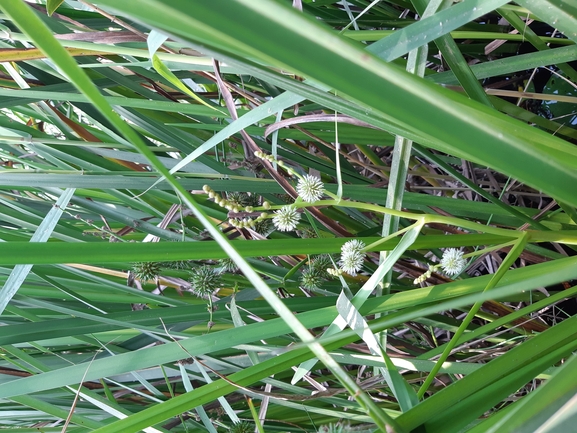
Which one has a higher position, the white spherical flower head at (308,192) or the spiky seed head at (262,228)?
the spiky seed head at (262,228)

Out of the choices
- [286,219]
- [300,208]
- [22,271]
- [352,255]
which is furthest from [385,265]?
[22,271]

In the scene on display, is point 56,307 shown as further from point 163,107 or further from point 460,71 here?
point 460,71

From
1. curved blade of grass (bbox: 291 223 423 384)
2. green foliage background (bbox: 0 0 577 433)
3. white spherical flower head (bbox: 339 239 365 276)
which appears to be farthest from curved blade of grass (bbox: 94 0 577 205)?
white spherical flower head (bbox: 339 239 365 276)

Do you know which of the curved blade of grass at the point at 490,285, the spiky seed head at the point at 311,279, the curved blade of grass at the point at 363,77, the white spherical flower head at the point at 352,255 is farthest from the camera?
the spiky seed head at the point at 311,279

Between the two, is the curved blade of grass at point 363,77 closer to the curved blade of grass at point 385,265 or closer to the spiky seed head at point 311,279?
the curved blade of grass at point 385,265

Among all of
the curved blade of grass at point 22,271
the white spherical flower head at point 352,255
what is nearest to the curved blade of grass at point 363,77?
the white spherical flower head at point 352,255

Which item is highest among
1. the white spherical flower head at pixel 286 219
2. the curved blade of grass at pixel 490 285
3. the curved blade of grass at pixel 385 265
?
the white spherical flower head at pixel 286 219

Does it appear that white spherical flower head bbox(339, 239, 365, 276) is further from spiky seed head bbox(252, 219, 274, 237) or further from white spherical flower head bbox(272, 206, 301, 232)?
spiky seed head bbox(252, 219, 274, 237)

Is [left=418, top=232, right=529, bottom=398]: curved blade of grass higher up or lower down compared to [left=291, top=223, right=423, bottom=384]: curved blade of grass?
lower down

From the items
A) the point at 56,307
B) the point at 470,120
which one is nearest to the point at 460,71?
Answer: the point at 470,120

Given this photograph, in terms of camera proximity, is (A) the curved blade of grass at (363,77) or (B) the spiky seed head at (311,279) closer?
(A) the curved blade of grass at (363,77)

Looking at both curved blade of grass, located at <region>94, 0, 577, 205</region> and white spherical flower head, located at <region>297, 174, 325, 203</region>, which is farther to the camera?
white spherical flower head, located at <region>297, 174, 325, 203</region>

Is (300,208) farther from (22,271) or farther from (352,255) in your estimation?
(22,271)
